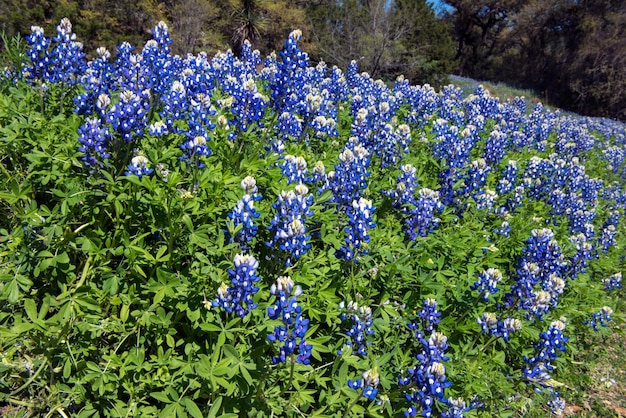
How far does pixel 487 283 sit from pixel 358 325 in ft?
3.36

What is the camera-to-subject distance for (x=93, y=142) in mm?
2654

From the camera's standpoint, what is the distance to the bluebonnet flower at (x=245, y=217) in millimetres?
2451

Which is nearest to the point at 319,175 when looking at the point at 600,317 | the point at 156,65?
the point at 156,65

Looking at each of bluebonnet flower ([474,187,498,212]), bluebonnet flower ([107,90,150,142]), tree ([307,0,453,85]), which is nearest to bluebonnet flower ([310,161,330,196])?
bluebonnet flower ([107,90,150,142])

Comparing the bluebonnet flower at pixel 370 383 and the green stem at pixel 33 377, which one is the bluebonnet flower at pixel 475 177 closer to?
the bluebonnet flower at pixel 370 383

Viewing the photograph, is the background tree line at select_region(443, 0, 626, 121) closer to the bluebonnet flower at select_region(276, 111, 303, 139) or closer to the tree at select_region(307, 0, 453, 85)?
the tree at select_region(307, 0, 453, 85)

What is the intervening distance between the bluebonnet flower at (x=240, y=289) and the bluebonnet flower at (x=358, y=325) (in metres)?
0.65

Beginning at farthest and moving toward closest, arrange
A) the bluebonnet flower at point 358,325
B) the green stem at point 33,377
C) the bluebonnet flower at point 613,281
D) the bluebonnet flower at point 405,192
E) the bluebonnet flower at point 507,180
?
1. the bluebonnet flower at point 507,180
2. the bluebonnet flower at point 613,281
3. the bluebonnet flower at point 405,192
4. the bluebonnet flower at point 358,325
5. the green stem at point 33,377

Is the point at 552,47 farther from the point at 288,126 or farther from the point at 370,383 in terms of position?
the point at 370,383

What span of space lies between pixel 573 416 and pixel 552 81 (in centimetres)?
3166

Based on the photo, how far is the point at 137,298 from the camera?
99.8 inches

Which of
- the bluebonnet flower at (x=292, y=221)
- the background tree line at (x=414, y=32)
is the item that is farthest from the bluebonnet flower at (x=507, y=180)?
the background tree line at (x=414, y=32)

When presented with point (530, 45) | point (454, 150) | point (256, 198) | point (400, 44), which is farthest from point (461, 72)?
point (256, 198)

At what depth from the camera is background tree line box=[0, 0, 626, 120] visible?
1345 cm
